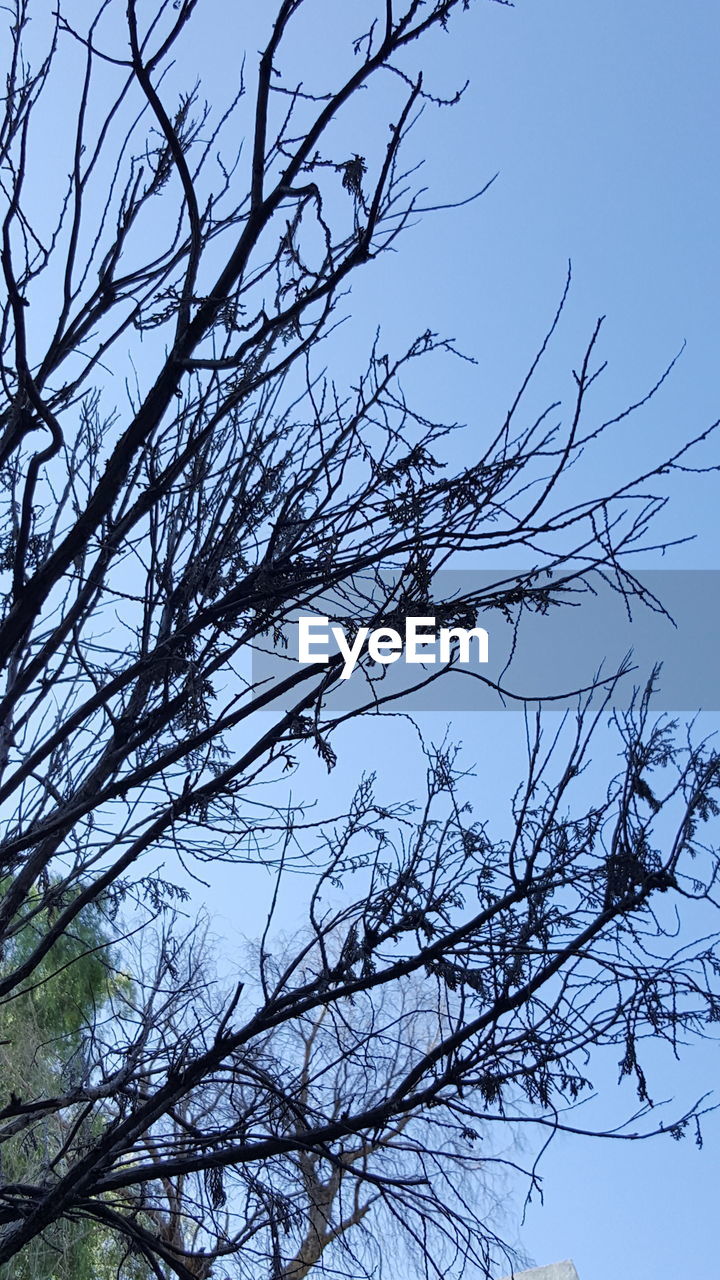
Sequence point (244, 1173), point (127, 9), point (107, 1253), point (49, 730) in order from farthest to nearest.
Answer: point (107, 1253) < point (49, 730) < point (244, 1173) < point (127, 9)

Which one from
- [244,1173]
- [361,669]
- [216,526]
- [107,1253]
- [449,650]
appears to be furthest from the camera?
[107,1253]

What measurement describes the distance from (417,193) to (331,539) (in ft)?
2.72

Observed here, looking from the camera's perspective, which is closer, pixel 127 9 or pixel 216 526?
pixel 127 9

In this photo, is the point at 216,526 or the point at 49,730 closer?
the point at 216,526

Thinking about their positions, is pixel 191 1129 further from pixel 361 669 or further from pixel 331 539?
pixel 331 539

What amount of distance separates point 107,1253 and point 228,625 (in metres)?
11.6

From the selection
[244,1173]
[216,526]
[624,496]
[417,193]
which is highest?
[417,193]

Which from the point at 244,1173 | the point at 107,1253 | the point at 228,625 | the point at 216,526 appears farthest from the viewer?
the point at 107,1253

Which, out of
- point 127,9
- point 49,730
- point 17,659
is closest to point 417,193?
point 127,9

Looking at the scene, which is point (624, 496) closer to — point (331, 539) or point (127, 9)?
point (331, 539)

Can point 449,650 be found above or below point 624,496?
below

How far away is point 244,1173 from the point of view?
2.77 m

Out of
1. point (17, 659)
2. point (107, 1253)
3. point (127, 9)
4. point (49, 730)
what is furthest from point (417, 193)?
point (107, 1253)

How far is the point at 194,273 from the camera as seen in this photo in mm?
2484
